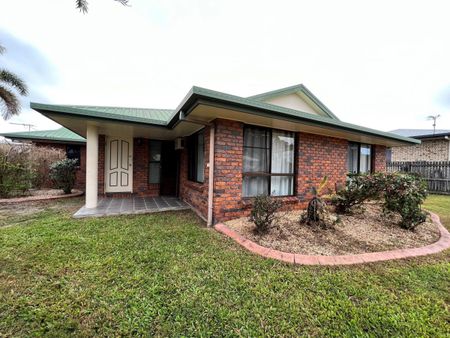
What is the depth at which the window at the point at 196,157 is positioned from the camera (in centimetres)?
563

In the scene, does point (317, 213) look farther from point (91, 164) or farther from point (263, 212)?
point (91, 164)

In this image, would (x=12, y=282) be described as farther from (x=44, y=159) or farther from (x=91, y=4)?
(x=44, y=159)

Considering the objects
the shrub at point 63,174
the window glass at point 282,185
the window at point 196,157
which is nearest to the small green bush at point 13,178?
the shrub at point 63,174

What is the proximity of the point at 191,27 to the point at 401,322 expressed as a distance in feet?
29.3

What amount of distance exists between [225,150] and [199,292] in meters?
2.85

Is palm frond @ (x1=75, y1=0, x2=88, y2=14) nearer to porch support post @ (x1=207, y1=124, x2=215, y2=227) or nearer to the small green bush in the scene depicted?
porch support post @ (x1=207, y1=124, x2=215, y2=227)

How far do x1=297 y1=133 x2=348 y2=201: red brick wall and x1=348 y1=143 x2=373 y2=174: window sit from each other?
750mm

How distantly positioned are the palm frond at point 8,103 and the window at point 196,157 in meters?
9.59

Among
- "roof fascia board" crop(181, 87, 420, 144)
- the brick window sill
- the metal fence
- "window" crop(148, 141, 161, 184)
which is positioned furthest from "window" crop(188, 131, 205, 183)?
the metal fence

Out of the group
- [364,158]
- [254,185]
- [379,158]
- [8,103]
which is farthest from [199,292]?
[8,103]

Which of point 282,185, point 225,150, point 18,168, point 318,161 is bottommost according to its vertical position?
point 282,185

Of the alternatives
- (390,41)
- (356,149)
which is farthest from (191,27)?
(356,149)

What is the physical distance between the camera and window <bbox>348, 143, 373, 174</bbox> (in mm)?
7090

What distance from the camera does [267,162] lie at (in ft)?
17.2
